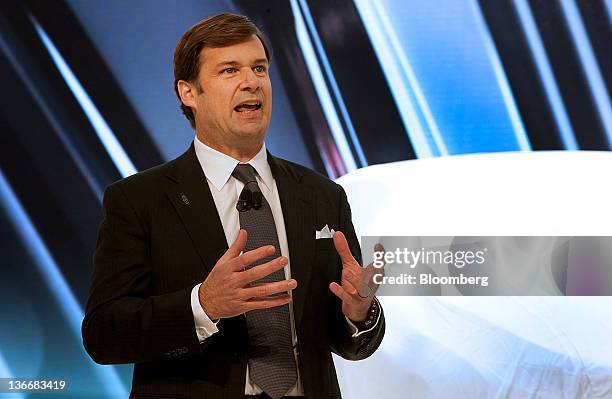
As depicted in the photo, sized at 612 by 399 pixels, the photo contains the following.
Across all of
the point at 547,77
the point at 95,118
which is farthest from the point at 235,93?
the point at 547,77

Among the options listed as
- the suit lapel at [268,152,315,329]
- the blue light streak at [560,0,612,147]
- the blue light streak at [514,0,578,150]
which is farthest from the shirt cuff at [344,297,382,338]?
the blue light streak at [560,0,612,147]

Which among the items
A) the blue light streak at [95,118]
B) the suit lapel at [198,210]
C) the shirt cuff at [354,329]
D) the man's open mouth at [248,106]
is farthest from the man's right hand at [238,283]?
the blue light streak at [95,118]

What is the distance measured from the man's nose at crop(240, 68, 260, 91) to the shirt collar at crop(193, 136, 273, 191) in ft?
0.51

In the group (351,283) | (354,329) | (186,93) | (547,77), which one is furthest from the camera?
(547,77)

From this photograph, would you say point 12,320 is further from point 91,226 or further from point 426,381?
point 426,381

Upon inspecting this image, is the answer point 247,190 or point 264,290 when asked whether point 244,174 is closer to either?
point 247,190

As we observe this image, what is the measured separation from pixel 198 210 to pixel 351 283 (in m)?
0.36

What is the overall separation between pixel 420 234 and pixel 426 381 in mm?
559

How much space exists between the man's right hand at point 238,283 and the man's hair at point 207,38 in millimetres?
529

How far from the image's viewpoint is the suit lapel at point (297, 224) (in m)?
1.63

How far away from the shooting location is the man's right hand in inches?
53.4

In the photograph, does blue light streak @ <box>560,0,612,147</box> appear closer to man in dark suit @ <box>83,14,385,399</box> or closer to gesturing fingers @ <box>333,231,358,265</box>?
man in dark suit @ <box>83,14,385,399</box>

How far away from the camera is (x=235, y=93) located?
67.7 inches

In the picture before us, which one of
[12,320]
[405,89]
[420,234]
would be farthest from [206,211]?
[12,320]
